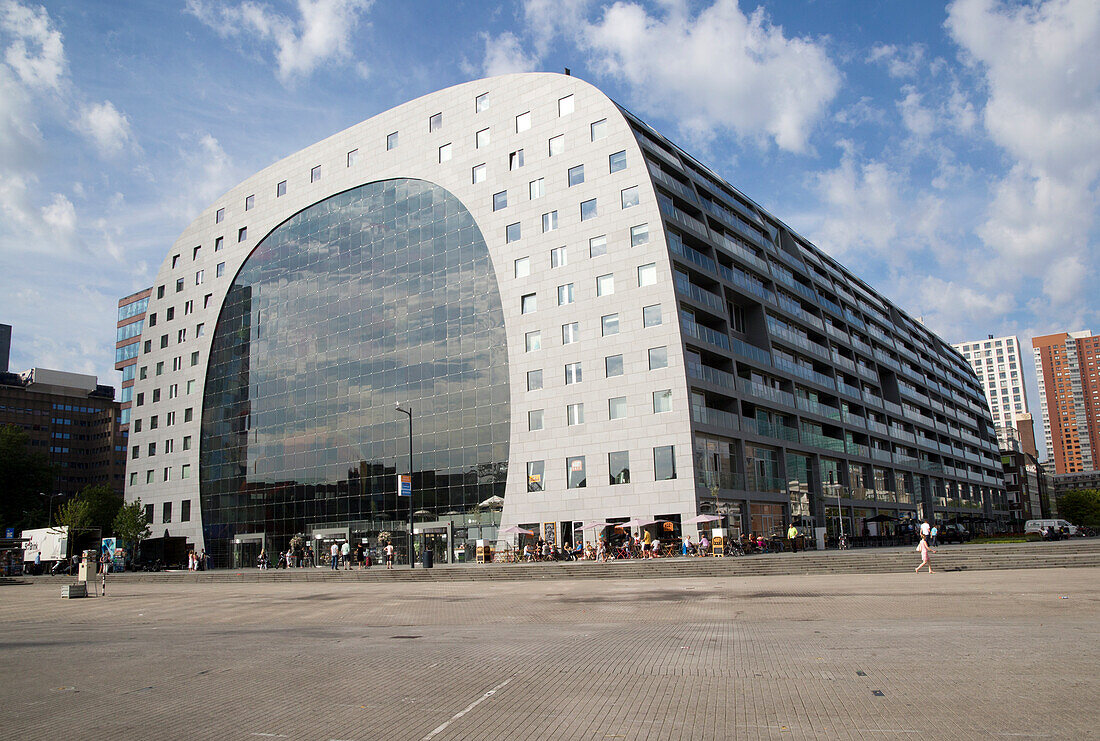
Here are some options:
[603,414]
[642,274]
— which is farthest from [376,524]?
[642,274]

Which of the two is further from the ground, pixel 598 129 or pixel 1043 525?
pixel 598 129

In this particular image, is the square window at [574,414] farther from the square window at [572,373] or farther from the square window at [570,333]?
the square window at [570,333]

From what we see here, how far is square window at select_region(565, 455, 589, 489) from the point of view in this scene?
50.6 meters

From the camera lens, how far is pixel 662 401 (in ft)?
160

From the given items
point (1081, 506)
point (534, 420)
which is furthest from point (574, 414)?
point (1081, 506)

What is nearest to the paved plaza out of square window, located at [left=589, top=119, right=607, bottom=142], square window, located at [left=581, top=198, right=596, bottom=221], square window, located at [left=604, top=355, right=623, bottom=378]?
square window, located at [left=604, top=355, right=623, bottom=378]

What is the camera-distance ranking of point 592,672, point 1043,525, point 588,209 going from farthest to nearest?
point 1043,525, point 588,209, point 592,672

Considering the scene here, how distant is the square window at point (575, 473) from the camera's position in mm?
50594

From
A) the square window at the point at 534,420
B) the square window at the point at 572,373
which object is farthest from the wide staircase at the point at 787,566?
the square window at the point at 572,373

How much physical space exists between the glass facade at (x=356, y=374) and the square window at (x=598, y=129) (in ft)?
37.1

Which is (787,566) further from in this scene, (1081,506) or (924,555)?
(1081,506)

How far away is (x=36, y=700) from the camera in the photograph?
948cm

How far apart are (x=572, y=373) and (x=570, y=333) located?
2.82m

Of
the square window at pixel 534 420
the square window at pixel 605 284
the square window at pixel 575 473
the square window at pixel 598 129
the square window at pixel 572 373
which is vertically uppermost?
the square window at pixel 598 129
